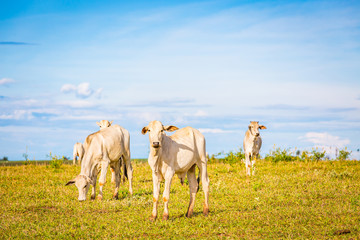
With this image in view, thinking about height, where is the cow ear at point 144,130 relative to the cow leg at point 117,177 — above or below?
above

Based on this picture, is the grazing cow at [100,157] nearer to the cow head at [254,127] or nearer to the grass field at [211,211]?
the grass field at [211,211]

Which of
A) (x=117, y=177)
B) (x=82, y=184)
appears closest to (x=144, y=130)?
(x=82, y=184)

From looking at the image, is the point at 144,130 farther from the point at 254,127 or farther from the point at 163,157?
the point at 254,127

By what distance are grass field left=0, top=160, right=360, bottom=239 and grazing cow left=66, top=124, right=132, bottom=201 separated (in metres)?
0.71

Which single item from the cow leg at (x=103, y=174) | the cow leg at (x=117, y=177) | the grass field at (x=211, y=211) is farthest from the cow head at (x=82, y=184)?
the cow leg at (x=117, y=177)

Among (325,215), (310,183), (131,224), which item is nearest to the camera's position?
(131,224)

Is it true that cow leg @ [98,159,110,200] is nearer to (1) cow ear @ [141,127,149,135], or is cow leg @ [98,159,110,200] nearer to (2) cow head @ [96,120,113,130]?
(2) cow head @ [96,120,113,130]

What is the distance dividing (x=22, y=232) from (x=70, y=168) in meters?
→ 15.8

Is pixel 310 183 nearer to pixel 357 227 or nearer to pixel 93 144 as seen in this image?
pixel 357 227

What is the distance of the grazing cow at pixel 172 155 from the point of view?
10036mm

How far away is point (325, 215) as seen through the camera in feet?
36.9

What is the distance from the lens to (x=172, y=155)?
1037 cm

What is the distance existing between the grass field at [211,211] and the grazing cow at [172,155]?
0.86 metres

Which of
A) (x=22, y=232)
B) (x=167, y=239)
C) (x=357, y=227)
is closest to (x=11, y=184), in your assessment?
(x=22, y=232)
